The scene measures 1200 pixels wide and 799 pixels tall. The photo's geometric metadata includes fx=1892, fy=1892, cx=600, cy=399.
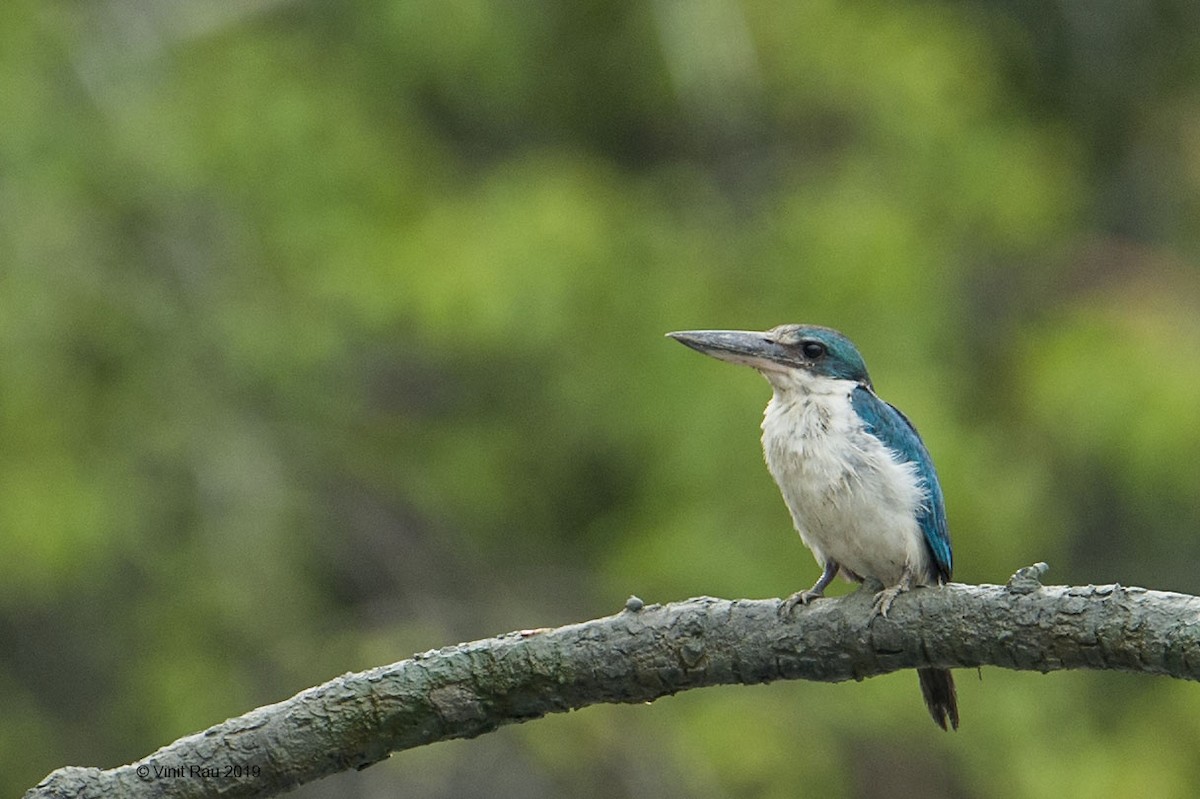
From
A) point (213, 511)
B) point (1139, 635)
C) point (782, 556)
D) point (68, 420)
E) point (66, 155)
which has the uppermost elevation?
point (66, 155)

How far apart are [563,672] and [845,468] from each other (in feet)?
4.47

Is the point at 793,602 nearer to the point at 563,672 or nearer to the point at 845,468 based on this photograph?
the point at 563,672

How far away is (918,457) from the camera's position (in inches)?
178

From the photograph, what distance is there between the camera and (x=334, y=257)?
8.62 meters

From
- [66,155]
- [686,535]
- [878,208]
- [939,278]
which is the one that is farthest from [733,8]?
[66,155]

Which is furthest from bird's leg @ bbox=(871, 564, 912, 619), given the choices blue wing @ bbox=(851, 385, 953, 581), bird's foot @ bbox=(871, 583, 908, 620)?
blue wing @ bbox=(851, 385, 953, 581)

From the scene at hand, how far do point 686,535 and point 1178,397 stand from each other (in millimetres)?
2256

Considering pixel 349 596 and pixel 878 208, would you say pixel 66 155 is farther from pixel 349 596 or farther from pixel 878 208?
pixel 878 208

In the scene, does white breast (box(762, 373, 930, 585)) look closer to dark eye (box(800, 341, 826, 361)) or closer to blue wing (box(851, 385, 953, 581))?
blue wing (box(851, 385, 953, 581))

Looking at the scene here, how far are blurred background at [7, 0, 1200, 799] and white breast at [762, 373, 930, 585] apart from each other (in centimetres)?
336

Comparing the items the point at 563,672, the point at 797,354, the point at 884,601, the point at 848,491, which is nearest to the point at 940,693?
the point at 848,491

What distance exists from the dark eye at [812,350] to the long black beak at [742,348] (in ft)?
0.14

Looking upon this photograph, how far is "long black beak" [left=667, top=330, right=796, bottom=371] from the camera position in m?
4.47

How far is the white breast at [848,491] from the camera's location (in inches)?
169
